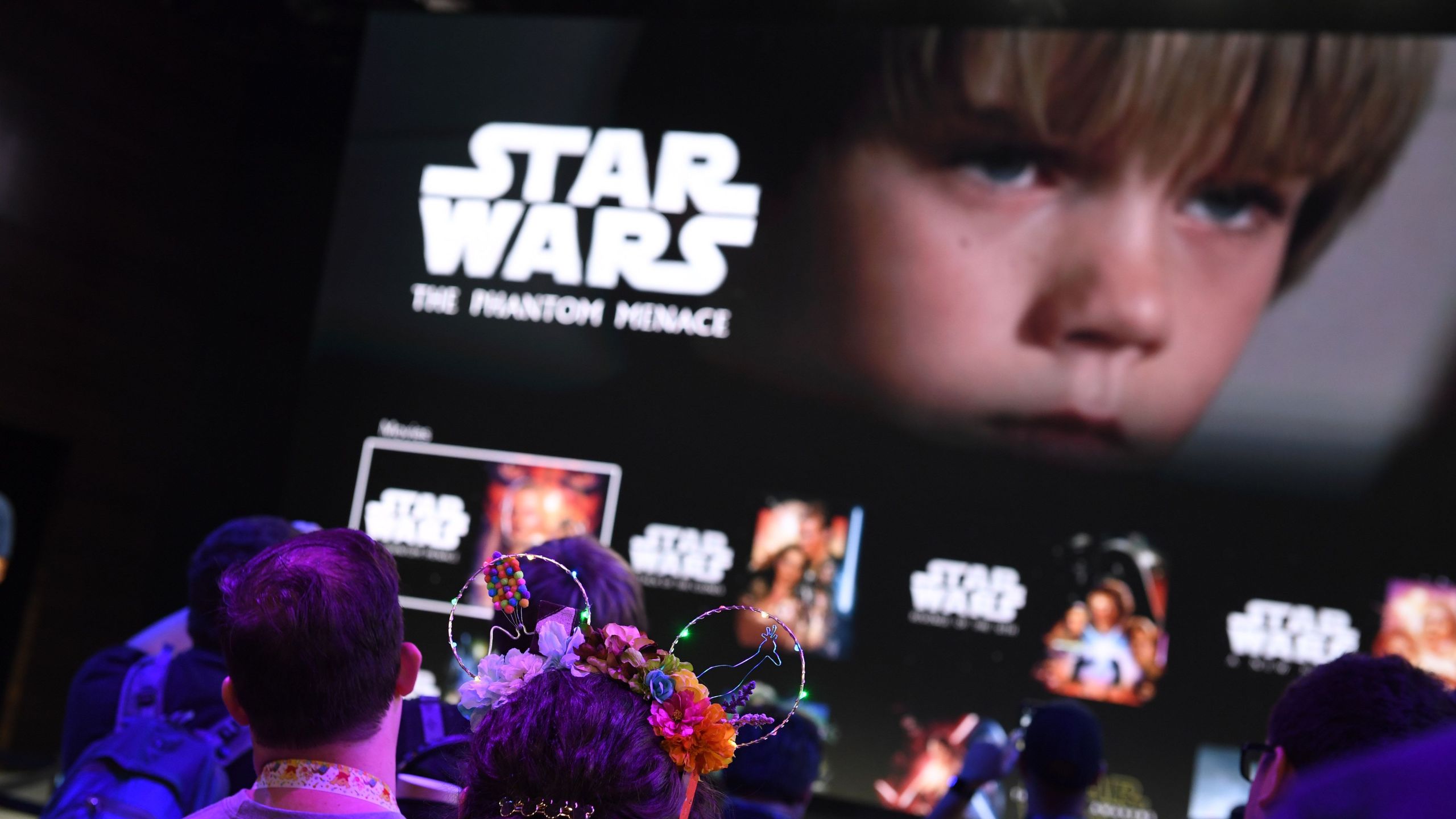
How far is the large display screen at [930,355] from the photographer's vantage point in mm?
5223

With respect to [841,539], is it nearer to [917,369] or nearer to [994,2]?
[917,369]

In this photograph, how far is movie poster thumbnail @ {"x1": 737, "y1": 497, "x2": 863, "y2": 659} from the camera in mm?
5535

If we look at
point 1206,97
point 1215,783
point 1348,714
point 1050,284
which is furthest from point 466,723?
point 1206,97

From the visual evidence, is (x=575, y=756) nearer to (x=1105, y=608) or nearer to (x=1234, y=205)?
(x=1105, y=608)

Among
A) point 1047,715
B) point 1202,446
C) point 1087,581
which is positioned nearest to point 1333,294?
point 1202,446

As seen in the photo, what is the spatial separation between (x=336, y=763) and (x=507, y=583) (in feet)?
0.93

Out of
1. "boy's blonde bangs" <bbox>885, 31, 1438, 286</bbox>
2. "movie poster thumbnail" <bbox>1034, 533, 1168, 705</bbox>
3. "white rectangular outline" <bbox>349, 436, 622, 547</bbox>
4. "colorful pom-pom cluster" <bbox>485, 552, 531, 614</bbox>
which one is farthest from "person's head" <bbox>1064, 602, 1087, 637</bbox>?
"colorful pom-pom cluster" <bbox>485, 552, 531, 614</bbox>

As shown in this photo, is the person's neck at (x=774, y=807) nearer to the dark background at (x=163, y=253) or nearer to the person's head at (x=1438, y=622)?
the dark background at (x=163, y=253)

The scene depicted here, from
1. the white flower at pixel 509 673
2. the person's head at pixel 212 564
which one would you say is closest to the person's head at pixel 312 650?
the white flower at pixel 509 673

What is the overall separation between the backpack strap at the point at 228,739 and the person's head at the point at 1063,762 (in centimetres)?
144

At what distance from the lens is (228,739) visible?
216 centimetres

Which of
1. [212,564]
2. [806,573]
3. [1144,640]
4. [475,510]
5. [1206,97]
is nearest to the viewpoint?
[212,564]

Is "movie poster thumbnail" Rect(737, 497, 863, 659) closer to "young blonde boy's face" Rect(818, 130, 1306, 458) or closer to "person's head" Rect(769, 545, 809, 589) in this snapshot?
"person's head" Rect(769, 545, 809, 589)

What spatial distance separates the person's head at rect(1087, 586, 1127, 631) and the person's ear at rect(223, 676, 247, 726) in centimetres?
431
